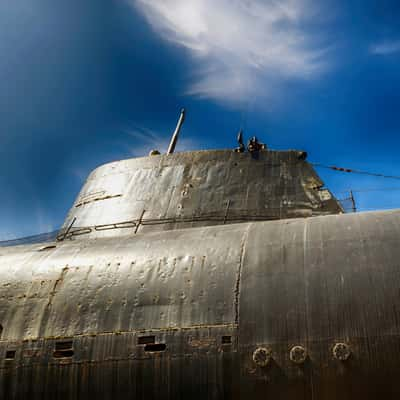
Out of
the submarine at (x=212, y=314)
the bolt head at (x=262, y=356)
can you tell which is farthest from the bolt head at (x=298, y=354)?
the bolt head at (x=262, y=356)

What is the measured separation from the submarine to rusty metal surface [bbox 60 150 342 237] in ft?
7.17

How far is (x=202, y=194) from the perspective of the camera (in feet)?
38.3

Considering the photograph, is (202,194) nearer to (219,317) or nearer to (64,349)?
(219,317)

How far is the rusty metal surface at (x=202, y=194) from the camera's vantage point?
433 inches

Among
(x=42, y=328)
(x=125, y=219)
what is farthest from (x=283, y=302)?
(x=125, y=219)

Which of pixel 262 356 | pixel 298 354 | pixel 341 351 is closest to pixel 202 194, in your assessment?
pixel 262 356

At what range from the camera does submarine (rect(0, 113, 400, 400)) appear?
6094 mm

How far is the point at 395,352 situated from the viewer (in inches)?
229

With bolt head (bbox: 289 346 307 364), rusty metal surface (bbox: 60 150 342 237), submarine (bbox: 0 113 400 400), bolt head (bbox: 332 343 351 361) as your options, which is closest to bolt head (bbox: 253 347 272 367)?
submarine (bbox: 0 113 400 400)

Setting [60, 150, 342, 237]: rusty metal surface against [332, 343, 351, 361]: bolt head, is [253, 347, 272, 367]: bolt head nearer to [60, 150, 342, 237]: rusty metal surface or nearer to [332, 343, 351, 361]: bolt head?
[332, 343, 351, 361]: bolt head

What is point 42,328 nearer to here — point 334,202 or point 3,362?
point 3,362

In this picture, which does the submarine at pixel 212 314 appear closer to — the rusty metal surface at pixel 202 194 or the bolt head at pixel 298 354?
the bolt head at pixel 298 354

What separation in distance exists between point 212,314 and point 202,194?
16.7 ft

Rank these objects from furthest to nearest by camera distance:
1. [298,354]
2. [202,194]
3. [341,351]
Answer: [202,194], [298,354], [341,351]
